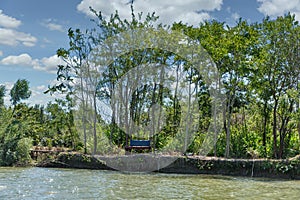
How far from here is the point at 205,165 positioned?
18.5m

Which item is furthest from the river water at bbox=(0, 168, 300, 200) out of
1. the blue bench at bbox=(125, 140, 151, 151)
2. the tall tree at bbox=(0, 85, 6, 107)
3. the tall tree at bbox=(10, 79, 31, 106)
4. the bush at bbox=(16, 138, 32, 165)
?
the tall tree at bbox=(10, 79, 31, 106)

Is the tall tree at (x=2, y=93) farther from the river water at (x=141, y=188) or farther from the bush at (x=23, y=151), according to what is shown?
the river water at (x=141, y=188)

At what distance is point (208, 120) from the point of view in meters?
22.8

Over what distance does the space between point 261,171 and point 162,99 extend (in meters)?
7.94

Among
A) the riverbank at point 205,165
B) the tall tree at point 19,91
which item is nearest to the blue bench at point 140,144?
the riverbank at point 205,165

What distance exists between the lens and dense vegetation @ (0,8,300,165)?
1914 cm

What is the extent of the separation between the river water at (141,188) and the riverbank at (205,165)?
3.43 ft

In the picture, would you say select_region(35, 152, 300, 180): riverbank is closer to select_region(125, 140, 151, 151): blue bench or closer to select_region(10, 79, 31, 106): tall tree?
select_region(125, 140, 151, 151): blue bench

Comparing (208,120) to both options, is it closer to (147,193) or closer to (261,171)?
(261,171)

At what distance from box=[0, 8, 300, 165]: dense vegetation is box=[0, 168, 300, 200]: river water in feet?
14.2

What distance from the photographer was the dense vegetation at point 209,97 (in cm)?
1914

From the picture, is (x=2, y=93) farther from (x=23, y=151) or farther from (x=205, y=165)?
(x=205, y=165)

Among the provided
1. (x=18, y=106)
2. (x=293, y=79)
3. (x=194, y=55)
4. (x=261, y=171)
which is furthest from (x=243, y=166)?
(x=18, y=106)

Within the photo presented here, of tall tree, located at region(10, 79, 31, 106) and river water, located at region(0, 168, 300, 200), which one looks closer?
river water, located at region(0, 168, 300, 200)
